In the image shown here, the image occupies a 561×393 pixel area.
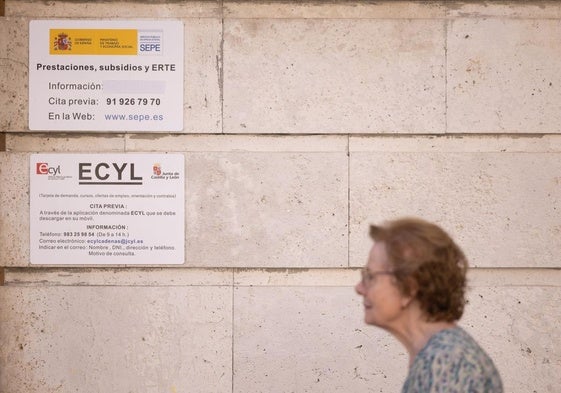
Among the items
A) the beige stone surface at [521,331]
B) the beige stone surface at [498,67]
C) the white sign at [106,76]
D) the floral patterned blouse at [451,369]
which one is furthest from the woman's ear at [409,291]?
the white sign at [106,76]

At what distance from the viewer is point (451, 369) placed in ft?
8.17

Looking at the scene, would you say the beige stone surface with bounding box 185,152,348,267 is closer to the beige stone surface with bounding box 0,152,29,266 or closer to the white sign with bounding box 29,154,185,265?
the white sign with bounding box 29,154,185,265

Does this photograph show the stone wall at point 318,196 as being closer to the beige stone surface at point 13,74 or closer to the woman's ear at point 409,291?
the beige stone surface at point 13,74

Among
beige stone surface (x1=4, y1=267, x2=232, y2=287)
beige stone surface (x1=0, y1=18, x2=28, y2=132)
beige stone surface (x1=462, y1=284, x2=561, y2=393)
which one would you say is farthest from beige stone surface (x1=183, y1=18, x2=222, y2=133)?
beige stone surface (x1=462, y1=284, x2=561, y2=393)

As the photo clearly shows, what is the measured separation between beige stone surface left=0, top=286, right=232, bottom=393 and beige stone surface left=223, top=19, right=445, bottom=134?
1.04m

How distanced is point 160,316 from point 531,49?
2.55 m

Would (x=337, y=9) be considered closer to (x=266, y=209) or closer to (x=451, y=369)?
(x=266, y=209)

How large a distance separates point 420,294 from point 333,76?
200 cm

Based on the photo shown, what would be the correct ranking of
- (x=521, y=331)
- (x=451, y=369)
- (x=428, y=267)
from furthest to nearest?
(x=521, y=331) → (x=428, y=267) → (x=451, y=369)

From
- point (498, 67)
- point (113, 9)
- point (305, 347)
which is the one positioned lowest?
point (305, 347)

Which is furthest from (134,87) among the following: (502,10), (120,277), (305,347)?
(502,10)

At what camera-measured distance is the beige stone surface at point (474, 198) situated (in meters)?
4.42

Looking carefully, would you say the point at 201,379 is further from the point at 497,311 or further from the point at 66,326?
the point at 497,311

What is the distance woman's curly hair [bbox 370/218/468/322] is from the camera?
8.82 ft
